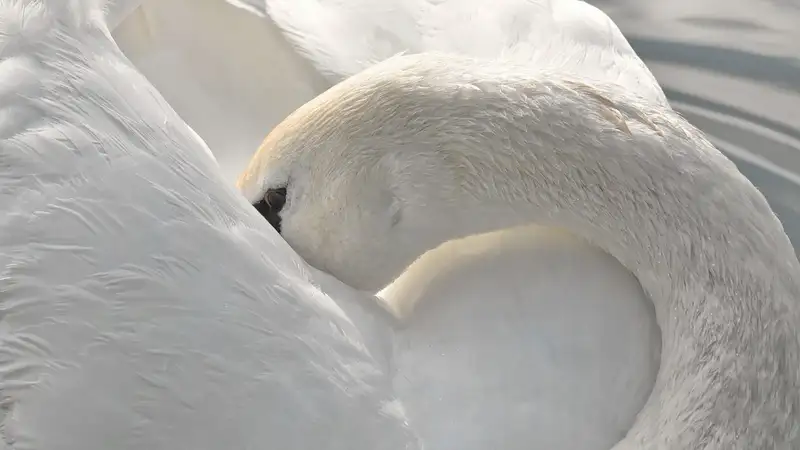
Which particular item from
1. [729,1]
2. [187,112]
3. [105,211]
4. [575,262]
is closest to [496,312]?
[575,262]

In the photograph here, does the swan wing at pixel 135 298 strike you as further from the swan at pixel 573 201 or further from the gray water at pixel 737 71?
the gray water at pixel 737 71

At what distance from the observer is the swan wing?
86 centimetres

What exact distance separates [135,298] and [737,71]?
168cm

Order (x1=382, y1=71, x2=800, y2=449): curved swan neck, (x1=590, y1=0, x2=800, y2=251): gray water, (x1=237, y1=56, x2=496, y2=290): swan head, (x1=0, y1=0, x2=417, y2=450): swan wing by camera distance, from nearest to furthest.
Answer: (x1=0, y1=0, x2=417, y2=450): swan wing < (x1=382, y1=71, x2=800, y2=449): curved swan neck < (x1=237, y1=56, x2=496, y2=290): swan head < (x1=590, y1=0, x2=800, y2=251): gray water

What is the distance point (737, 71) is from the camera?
2197mm

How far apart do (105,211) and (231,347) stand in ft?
0.55

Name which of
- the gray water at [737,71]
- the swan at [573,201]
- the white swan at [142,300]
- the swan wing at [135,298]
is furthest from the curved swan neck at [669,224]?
the gray water at [737,71]

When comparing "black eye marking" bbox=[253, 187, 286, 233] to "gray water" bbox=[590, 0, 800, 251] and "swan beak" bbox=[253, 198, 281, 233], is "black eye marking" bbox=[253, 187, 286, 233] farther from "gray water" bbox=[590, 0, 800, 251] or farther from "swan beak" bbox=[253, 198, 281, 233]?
"gray water" bbox=[590, 0, 800, 251]

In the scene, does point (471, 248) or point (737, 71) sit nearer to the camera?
point (471, 248)

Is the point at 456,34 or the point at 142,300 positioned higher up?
the point at 456,34

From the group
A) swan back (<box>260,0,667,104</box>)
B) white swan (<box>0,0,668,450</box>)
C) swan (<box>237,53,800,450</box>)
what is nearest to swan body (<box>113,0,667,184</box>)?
swan back (<box>260,0,667,104</box>)

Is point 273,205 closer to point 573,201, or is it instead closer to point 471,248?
point 471,248

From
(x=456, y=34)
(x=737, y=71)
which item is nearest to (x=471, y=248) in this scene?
(x=456, y=34)

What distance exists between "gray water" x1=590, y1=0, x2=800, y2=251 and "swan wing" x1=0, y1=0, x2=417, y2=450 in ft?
4.07
